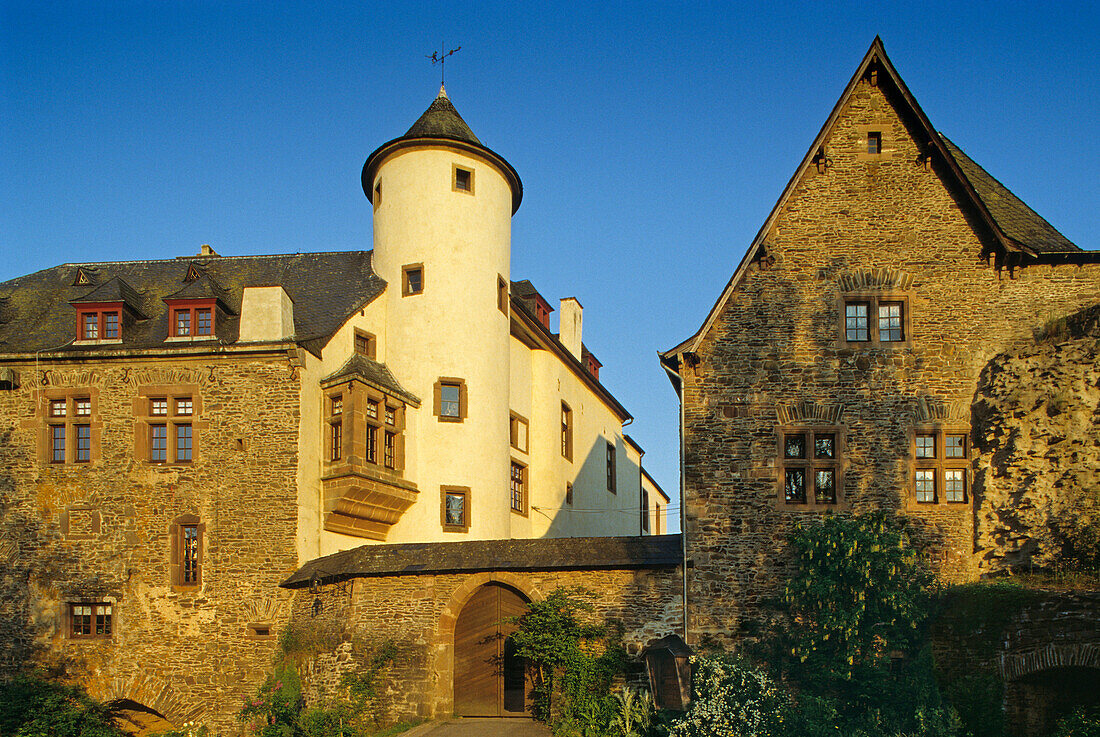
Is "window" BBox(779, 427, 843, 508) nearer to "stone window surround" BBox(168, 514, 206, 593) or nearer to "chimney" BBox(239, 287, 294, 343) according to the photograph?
"chimney" BBox(239, 287, 294, 343)

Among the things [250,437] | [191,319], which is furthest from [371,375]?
[191,319]

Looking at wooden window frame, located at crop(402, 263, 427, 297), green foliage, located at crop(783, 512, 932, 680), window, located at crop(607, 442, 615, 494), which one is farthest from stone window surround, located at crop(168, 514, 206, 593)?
window, located at crop(607, 442, 615, 494)

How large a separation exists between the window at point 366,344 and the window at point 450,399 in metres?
1.92

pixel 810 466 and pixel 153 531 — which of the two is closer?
pixel 810 466

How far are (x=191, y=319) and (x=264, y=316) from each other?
2027 millimetres

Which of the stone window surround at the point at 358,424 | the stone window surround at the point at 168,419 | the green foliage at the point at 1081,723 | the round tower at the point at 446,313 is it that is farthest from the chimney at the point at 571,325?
the green foliage at the point at 1081,723

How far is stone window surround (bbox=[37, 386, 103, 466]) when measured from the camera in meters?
24.3

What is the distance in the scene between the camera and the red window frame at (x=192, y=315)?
2517 cm

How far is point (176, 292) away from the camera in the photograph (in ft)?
85.3

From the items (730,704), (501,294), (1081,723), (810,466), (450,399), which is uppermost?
(501,294)

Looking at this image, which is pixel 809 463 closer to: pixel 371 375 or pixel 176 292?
pixel 371 375

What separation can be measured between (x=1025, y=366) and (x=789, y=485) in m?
4.84

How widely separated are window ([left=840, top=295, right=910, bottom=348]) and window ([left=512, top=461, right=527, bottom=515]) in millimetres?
12618

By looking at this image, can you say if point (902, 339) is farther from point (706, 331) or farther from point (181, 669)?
point (181, 669)
